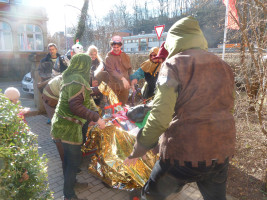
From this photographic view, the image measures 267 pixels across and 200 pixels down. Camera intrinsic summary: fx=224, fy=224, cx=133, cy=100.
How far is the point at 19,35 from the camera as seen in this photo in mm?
19547

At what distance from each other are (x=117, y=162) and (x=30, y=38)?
20488mm

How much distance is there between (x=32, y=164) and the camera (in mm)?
1572

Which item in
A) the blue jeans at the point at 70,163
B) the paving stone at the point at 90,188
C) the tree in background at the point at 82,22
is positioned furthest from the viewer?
the tree in background at the point at 82,22

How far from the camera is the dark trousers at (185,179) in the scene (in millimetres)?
1670

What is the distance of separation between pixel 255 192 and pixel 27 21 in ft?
70.0

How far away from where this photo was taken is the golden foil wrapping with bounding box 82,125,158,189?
287 cm

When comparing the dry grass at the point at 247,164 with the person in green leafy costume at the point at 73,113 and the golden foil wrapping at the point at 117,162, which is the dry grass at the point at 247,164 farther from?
the person in green leafy costume at the point at 73,113

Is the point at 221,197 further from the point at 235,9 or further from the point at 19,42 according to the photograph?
the point at 19,42

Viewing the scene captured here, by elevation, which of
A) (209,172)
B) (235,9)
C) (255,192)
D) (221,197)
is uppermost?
(235,9)

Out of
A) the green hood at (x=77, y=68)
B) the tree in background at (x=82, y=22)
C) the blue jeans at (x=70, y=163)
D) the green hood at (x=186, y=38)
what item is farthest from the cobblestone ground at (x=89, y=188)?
the tree in background at (x=82, y=22)

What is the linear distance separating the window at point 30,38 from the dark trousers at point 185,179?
2112 cm

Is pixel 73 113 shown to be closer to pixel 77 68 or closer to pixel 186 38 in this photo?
pixel 77 68

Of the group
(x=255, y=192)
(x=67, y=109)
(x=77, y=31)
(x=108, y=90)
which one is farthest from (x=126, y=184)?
(x=77, y=31)

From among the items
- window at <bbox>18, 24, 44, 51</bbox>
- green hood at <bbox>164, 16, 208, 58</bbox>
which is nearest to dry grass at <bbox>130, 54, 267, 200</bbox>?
green hood at <bbox>164, 16, 208, 58</bbox>
